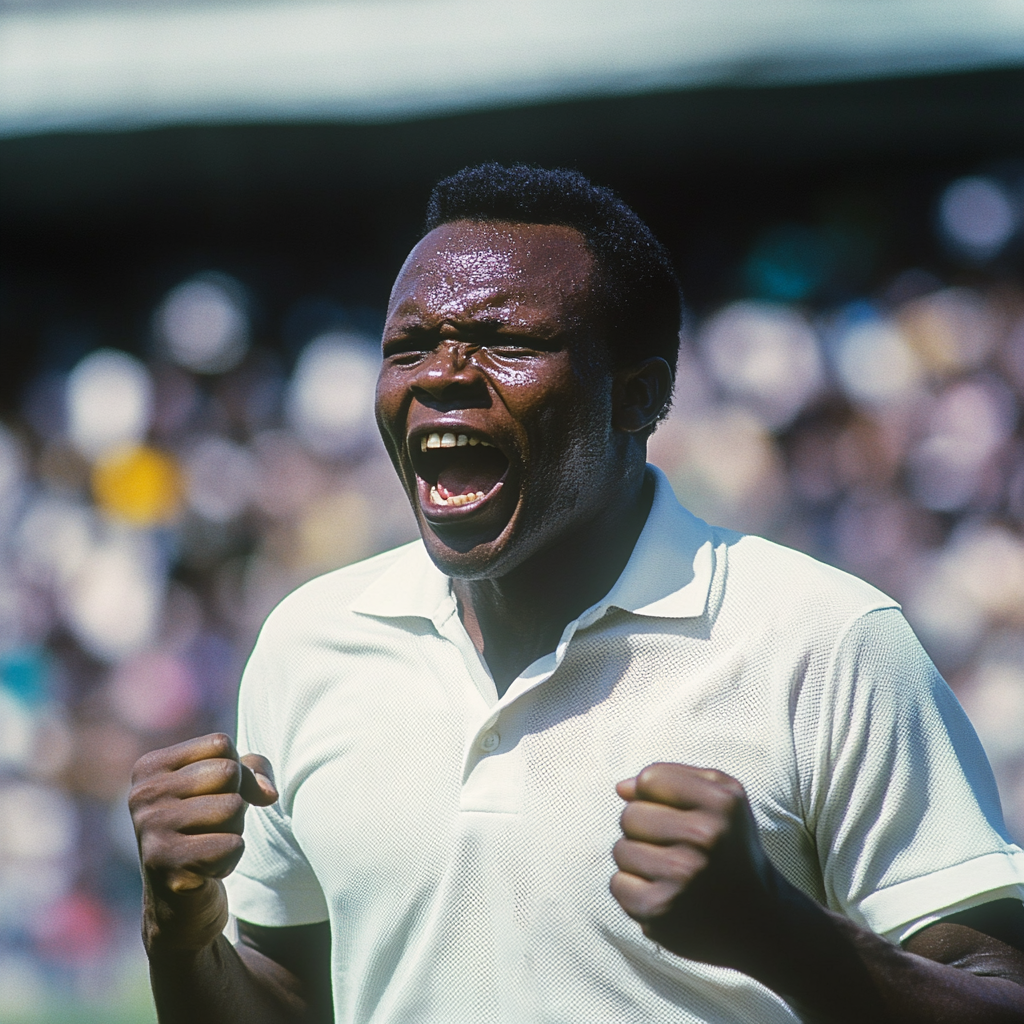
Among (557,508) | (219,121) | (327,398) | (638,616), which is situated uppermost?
(219,121)

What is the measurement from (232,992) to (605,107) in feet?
12.5

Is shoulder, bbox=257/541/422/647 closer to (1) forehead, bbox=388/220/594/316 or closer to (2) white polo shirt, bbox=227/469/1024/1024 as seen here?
(2) white polo shirt, bbox=227/469/1024/1024

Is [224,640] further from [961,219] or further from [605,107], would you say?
[961,219]

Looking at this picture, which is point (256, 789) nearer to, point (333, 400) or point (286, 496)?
point (286, 496)

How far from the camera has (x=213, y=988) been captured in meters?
1.84

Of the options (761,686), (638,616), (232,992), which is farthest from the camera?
(232,992)

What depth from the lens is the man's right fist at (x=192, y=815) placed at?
1598 millimetres

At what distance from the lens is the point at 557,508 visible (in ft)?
5.89

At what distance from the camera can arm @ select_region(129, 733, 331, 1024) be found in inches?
63.1

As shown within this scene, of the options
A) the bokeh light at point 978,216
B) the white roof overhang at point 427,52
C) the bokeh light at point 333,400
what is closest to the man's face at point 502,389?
the white roof overhang at point 427,52

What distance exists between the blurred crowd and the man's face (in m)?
3.34

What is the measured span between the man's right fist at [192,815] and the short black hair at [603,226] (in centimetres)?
76

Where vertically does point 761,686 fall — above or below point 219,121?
below

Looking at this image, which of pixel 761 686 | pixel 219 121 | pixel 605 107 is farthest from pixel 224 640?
pixel 761 686
